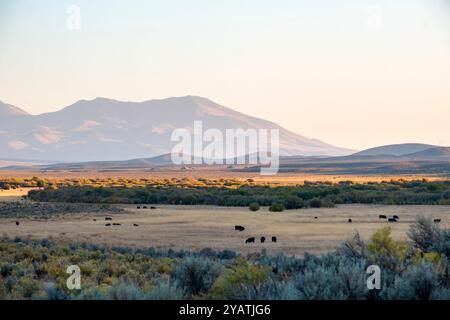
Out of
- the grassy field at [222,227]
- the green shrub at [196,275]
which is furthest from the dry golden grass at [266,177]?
the green shrub at [196,275]

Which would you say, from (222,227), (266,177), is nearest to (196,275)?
(222,227)

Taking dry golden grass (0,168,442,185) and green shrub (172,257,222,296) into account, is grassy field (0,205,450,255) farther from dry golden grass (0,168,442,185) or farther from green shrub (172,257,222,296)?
dry golden grass (0,168,442,185)

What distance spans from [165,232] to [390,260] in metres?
15.0

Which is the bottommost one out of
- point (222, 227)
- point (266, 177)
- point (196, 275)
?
point (222, 227)

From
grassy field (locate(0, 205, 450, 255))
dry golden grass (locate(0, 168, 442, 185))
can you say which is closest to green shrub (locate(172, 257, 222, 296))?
grassy field (locate(0, 205, 450, 255))

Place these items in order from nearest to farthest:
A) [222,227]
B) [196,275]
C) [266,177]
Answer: [196,275] → [222,227] → [266,177]

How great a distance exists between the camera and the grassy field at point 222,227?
73.9ft

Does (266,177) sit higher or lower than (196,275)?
lower

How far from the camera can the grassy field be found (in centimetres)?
2252

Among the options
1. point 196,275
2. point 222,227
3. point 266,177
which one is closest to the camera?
point 196,275

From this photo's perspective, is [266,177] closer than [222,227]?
No

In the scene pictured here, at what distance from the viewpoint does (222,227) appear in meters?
27.9

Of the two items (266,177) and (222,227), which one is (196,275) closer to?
(222,227)
